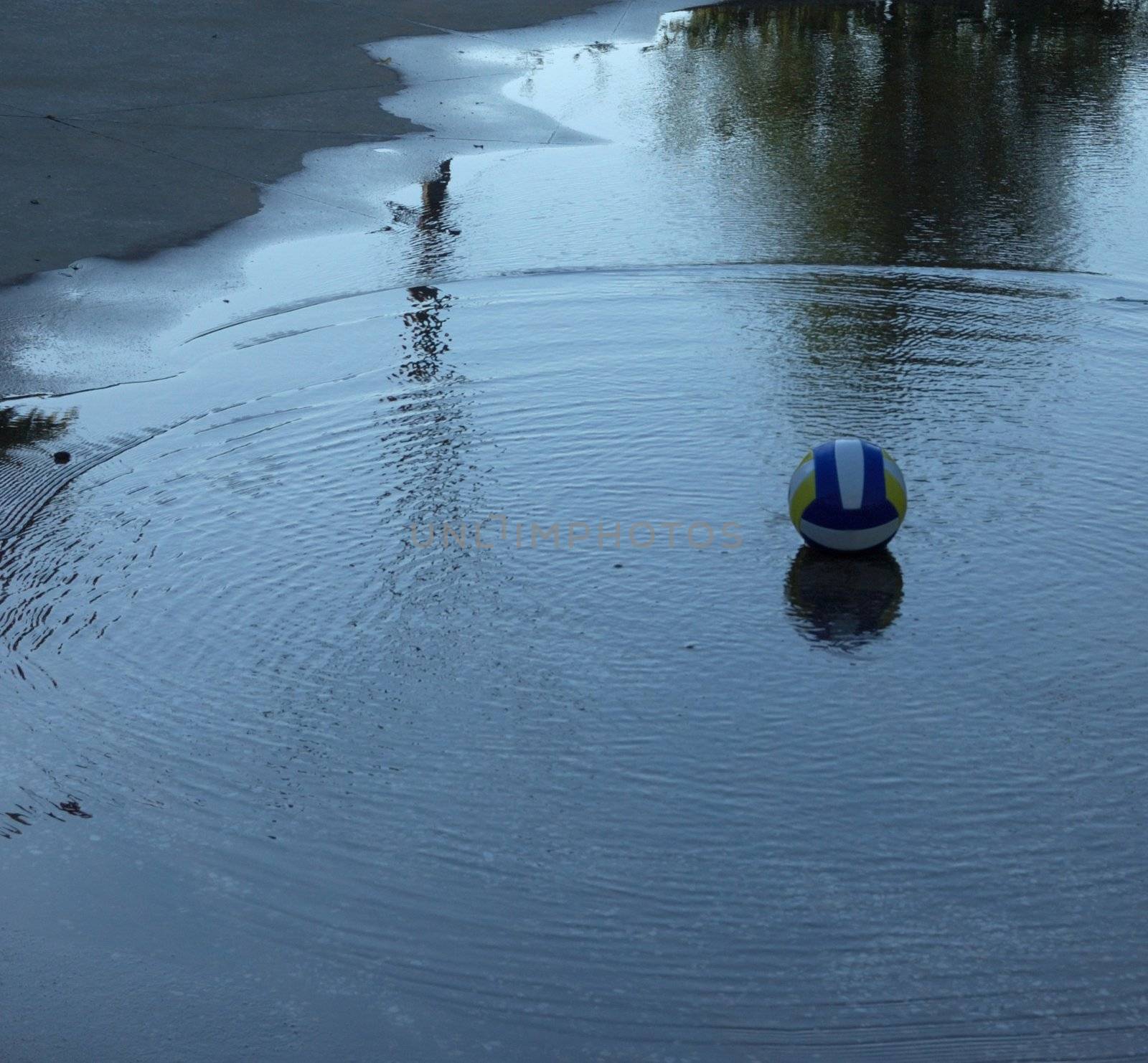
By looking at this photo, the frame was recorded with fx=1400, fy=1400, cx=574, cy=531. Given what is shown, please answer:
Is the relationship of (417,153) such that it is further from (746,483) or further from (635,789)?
(635,789)

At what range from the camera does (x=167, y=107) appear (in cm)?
1406

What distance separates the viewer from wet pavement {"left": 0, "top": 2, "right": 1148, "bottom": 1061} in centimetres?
413

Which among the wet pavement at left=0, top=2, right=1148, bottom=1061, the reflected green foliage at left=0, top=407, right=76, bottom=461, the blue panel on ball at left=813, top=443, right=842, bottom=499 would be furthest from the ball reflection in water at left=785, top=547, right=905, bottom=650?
the reflected green foliage at left=0, top=407, right=76, bottom=461

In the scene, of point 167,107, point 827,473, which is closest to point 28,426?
point 827,473

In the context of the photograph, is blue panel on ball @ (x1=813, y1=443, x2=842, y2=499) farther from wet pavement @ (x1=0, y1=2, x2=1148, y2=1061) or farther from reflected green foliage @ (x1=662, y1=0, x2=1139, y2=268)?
reflected green foliage @ (x1=662, y1=0, x2=1139, y2=268)

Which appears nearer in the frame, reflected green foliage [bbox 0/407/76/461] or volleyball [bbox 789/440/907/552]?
volleyball [bbox 789/440/907/552]

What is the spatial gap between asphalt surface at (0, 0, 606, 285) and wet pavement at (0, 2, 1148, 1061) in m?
0.81

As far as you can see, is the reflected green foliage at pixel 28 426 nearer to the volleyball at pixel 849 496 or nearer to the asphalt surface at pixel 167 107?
the asphalt surface at pixel 167 107

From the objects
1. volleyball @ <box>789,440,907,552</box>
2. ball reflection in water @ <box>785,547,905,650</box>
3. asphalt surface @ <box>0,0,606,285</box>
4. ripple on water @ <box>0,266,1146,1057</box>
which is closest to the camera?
ripple on water @ <box>0,266,1146,1057</box>

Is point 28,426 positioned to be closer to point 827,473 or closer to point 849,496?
point 827,473

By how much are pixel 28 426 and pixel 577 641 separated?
4014 millimetres

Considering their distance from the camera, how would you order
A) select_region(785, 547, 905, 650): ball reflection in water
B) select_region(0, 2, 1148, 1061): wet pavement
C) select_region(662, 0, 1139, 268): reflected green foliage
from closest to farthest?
select_region(0, 2, 1148, 1061): wet pavement → select_region(785, 547, 905, 650): ball reflection in water → select_region(662, 0, 1139, 268): reflected green foliage

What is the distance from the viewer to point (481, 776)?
200 inches

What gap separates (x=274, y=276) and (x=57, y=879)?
21.7 feet
